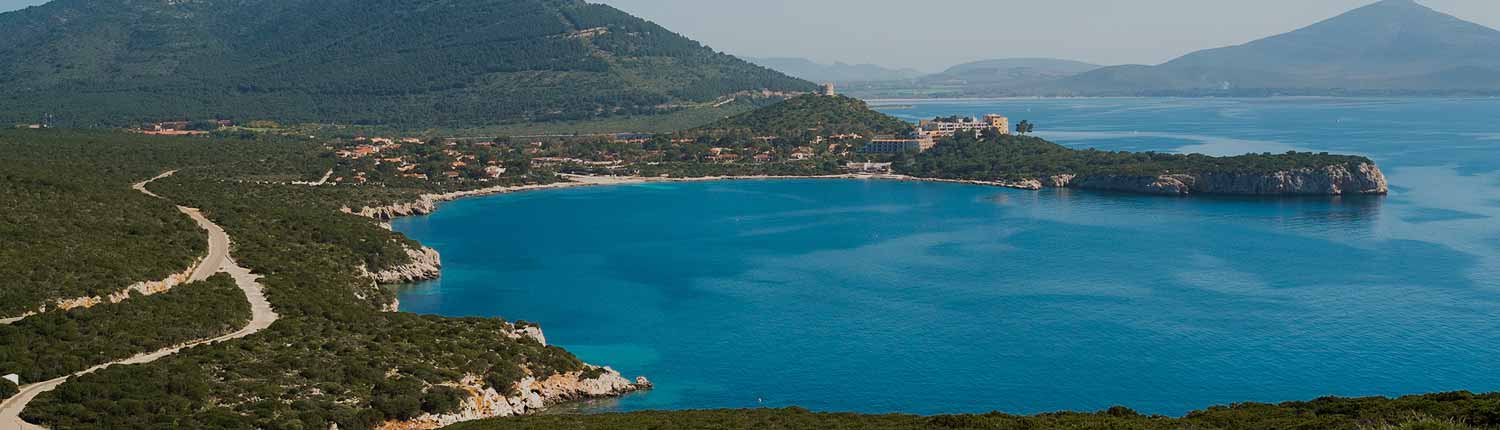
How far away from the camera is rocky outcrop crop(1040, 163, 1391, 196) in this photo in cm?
7400

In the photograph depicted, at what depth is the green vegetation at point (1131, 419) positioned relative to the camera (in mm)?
18445

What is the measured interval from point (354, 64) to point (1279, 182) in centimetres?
11290

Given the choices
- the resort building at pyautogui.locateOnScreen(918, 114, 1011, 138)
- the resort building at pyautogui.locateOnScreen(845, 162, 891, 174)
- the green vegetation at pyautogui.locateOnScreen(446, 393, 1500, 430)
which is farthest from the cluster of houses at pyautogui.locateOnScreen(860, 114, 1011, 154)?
the green vegetation at pyautogui.locateOnScreen(446, 393, 1500, 430)

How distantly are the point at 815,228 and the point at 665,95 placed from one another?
81659 millimetres

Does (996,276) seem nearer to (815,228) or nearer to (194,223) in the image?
(815,228)

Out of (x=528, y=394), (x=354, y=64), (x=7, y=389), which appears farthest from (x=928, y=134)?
(x=354, y=64)

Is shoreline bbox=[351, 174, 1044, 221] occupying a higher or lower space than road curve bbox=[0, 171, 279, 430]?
lower

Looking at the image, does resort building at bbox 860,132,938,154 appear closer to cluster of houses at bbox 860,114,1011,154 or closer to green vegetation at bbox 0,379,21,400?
cluster of houses at bbox 860,114,1011,154

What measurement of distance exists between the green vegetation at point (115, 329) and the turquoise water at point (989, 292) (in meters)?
8.74


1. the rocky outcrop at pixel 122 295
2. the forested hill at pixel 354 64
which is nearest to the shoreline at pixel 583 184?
the rocky outcrop at pixel 122 295

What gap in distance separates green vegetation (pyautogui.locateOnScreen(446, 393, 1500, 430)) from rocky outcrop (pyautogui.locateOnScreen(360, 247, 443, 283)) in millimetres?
20388

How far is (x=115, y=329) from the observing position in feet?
95.6

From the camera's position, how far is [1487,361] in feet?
115

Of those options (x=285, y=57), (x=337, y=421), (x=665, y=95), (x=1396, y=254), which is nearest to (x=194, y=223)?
(x=337, y=421)
